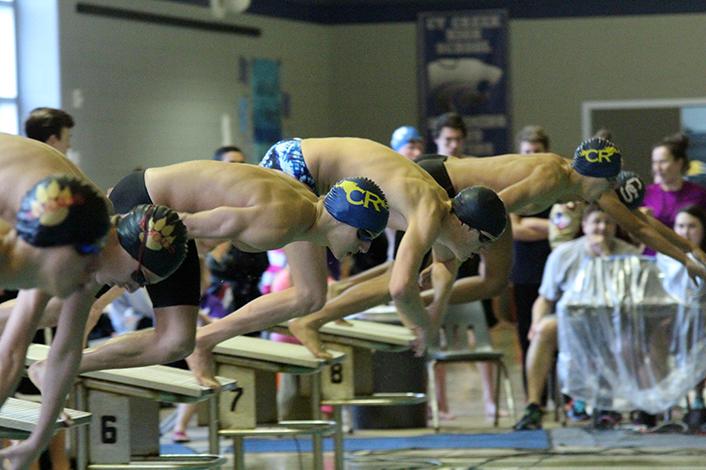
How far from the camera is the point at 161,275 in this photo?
4.29 m

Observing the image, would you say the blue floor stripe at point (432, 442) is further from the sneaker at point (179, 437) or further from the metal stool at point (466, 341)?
the metal stool at point (466, 341)

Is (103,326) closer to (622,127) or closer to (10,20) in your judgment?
(10,20)

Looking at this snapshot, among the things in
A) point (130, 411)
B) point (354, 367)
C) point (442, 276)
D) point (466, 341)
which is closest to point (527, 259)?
point (466, 341)

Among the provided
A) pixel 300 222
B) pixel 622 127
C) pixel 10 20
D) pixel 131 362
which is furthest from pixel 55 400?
pixel 622 127

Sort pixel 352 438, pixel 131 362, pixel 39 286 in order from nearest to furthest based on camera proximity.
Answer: pixel 39 286 → pixel 131 362 → pixel 352 438

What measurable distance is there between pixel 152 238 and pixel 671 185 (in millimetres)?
5337

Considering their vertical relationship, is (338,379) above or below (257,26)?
below

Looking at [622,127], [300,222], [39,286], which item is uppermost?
[622,127]

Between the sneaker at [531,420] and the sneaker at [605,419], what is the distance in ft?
1.10

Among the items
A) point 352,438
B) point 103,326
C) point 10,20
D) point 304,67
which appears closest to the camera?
point 352,438

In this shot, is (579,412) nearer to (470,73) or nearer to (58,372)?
(58,372)

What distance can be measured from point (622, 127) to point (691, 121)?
2.64 feet

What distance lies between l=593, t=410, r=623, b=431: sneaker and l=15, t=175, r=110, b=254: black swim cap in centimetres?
559

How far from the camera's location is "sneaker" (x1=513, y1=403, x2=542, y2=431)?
8.86 meters
